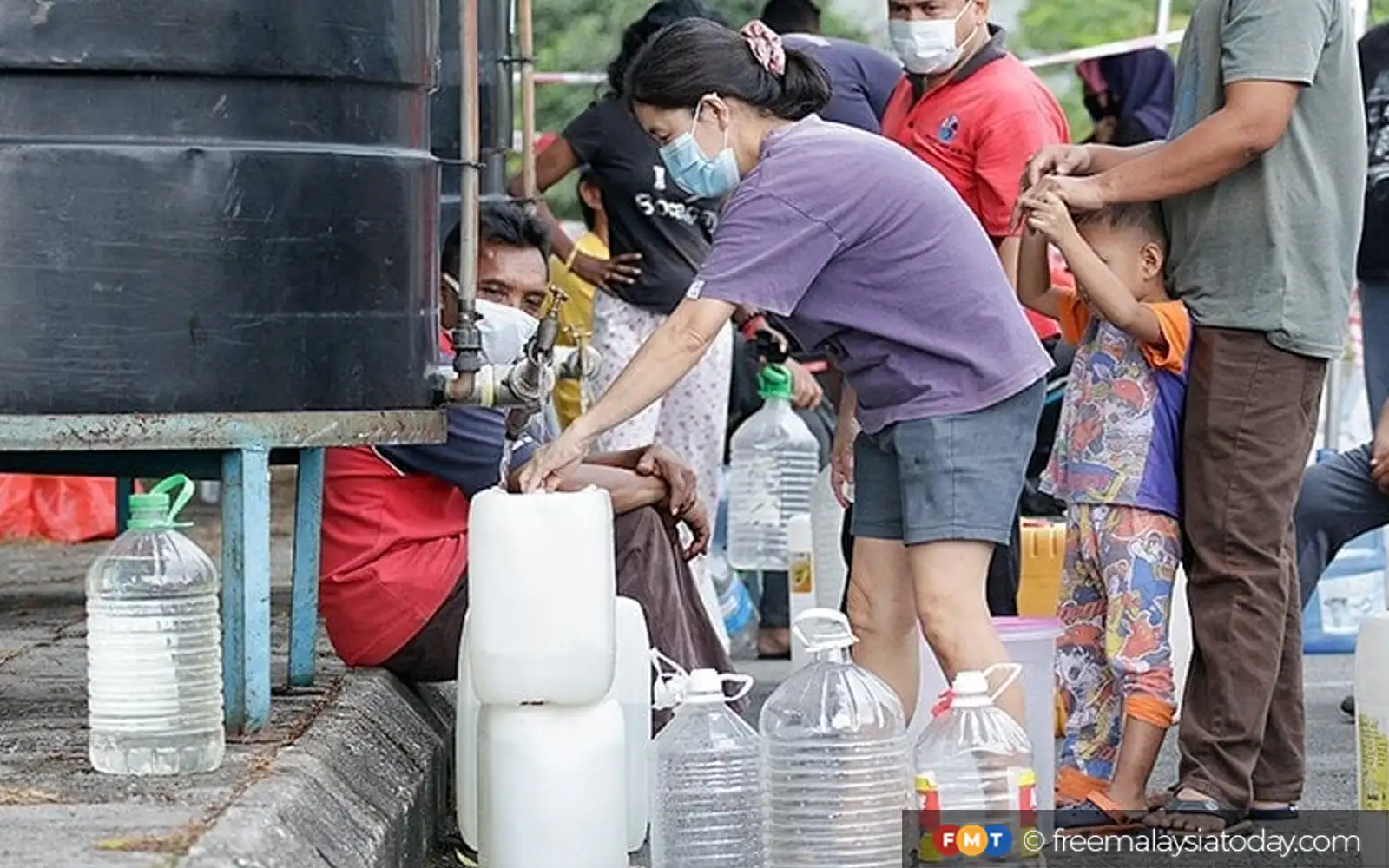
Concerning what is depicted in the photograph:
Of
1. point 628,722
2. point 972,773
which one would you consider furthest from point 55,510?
point 972,773

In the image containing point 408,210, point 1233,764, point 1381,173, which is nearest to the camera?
point 408,210

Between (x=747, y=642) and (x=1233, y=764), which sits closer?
(x=1233, y=764)

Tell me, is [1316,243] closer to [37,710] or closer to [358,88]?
[358,88]

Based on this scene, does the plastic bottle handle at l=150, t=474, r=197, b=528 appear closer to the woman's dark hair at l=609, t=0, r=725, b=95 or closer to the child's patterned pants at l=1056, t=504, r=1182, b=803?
the child's patterned pants at l=1056, t=504, r=1182, b=803

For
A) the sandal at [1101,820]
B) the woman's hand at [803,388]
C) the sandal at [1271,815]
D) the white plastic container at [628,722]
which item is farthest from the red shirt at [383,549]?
the woman's hand at [803,388]

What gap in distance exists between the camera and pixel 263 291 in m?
3.96

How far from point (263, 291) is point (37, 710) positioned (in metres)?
0.95

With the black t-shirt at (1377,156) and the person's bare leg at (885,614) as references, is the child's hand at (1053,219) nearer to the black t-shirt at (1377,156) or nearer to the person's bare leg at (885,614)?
the person's bare leg at (885,614)

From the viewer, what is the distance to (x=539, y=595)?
155 inches

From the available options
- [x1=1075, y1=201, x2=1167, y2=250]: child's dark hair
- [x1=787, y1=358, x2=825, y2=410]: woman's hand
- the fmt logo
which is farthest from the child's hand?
[x1=787, y1=358, x2=825, y2=410]: woman's hand

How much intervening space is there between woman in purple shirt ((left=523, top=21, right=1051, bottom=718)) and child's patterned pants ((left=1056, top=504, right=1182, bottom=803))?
49cm

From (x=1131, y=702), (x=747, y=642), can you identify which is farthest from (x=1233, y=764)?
(x=747, y=642)

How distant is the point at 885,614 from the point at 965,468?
18.6 inches

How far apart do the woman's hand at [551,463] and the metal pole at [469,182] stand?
38 cm
